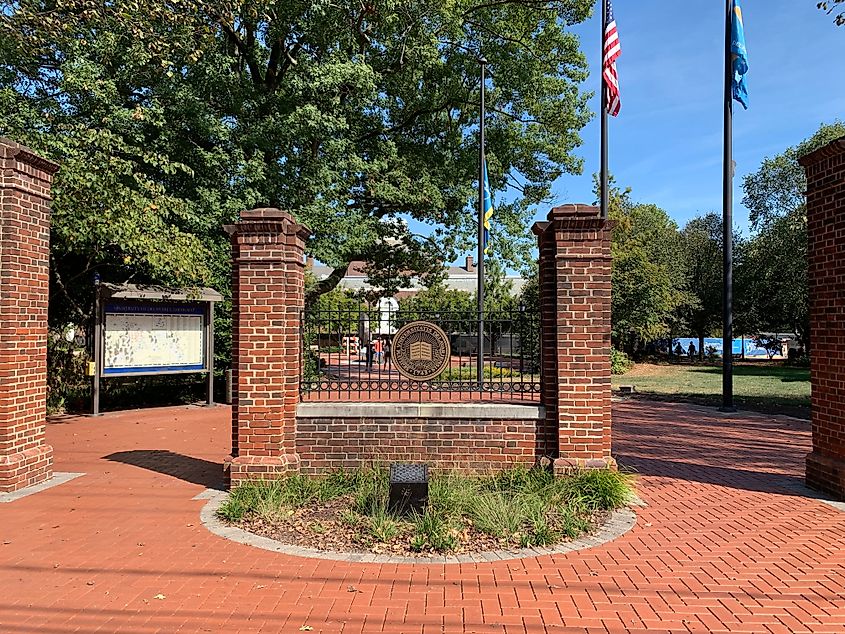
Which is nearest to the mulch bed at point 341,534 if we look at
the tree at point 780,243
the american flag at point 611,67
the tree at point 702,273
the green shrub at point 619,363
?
the american flag at point 611,67

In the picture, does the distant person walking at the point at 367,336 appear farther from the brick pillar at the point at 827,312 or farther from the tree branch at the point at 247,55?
the tree branch at the point at 247,55

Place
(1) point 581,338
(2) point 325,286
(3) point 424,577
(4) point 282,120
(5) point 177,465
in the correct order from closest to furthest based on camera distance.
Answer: (3) point 424,577, (1) point 581,338, (5) point 177,465, (4) point 282,120, (2) point 325,286

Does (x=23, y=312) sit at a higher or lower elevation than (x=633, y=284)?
lower

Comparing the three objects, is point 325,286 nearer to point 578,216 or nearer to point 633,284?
point 578,216

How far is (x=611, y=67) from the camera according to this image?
11.8 meters

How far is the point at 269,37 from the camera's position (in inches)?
587

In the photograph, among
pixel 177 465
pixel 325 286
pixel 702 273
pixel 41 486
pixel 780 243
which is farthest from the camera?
pixel 702 273

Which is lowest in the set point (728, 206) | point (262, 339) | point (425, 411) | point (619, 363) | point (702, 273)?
point (619, 363)

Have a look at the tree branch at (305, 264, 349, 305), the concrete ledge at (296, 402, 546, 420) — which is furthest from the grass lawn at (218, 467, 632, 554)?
the tree branch at (305, 264, 349, 305)

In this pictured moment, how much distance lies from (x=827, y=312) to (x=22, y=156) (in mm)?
9061

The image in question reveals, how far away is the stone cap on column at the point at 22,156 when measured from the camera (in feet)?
21.1

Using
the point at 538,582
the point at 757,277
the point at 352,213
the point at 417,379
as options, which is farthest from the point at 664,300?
the point at 538,582

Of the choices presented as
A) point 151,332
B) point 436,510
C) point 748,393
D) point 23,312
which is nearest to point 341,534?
point 436,510

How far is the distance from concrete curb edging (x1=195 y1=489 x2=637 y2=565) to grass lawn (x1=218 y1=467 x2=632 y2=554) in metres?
0.10
